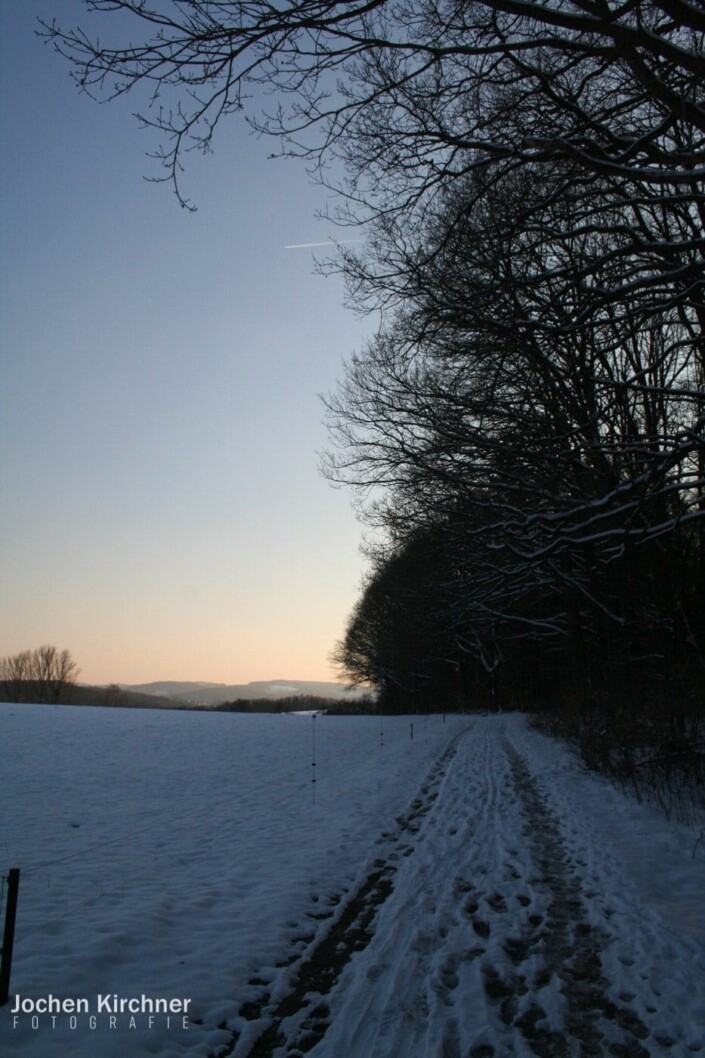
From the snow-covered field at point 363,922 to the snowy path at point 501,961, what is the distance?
20 millimetres

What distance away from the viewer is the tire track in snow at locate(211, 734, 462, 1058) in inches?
147

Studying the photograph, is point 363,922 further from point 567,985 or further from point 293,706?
point 293,706

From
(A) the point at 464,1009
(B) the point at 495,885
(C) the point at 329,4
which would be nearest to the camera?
(A) the point at 464,1009

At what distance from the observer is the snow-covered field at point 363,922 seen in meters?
3.81

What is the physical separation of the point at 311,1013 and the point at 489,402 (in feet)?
26.4

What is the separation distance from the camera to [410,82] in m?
6.46

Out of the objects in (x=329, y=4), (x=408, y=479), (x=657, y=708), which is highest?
(x=329, y=4)

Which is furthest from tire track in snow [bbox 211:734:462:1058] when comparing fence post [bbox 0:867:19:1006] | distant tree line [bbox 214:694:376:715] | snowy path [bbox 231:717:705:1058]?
distant tree line [bbox 214:694:376:715]

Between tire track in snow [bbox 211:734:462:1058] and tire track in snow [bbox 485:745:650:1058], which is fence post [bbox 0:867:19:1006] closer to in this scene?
tire track in snow [bbox 211:734:462:1058]

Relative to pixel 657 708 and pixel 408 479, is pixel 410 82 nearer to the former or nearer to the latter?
pixel 408 479

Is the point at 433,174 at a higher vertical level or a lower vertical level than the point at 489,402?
higher

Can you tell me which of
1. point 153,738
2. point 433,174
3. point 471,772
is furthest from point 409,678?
point 433,174

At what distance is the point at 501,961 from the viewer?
4.64m

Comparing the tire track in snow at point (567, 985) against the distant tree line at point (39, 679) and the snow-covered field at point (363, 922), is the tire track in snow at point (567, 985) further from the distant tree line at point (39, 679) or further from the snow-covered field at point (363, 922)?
the distant tree line at point (39, 679)
